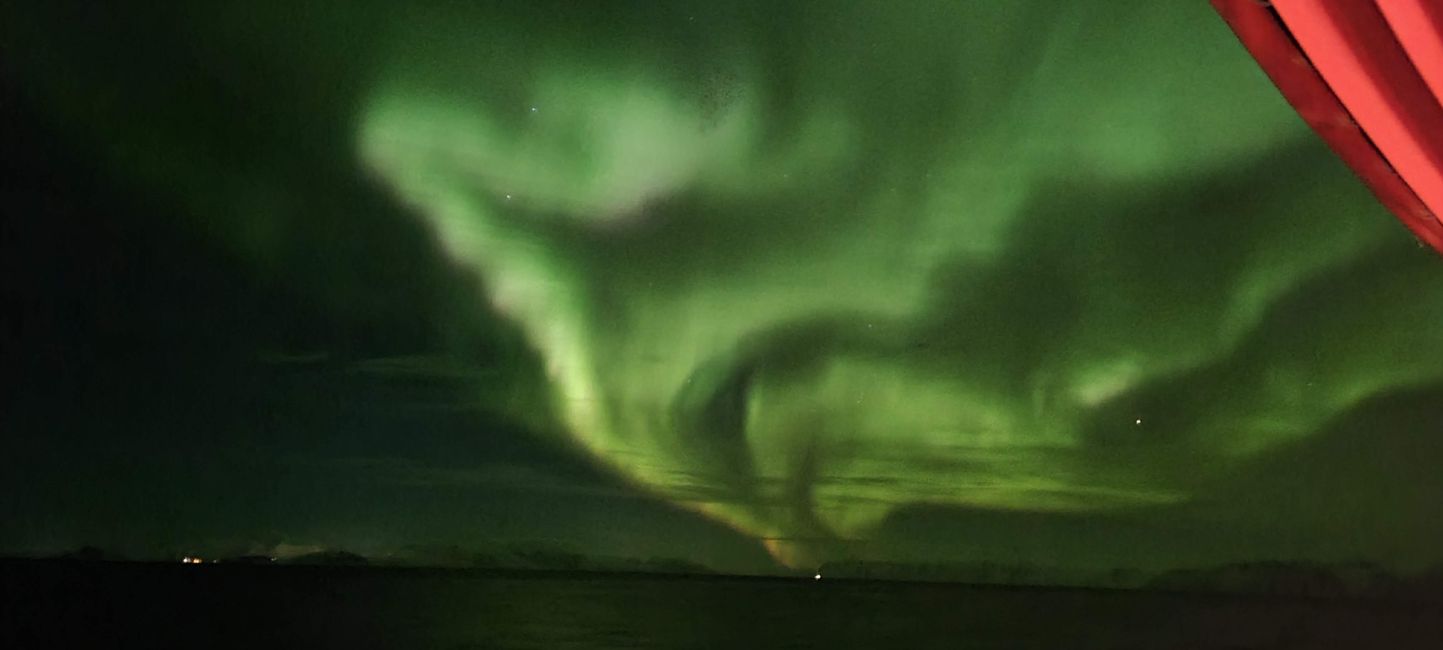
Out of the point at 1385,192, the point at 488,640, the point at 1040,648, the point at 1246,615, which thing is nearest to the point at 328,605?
→ the point at 488,640

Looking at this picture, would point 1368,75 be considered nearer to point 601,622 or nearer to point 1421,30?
point 1421,30

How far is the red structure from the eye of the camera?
12.0ft

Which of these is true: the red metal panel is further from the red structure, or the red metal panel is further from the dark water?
the dark water

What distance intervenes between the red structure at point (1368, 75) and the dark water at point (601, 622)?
22.5 metres

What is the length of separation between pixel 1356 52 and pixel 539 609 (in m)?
50.2

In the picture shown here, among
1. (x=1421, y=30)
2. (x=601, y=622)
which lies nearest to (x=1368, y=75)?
(x=1421, y=30)

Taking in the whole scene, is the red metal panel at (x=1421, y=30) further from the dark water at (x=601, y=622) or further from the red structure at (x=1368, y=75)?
the dark water at (x=601, y=622)

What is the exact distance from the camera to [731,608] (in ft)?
195

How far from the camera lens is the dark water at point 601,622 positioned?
27.4 meters

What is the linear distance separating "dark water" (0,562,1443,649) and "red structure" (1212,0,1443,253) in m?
22.5

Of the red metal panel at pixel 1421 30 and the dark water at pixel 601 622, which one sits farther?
the dark water at pixel 601 622

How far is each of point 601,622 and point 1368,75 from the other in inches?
1609

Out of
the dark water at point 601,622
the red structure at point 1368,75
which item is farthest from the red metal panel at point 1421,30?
the dark water at point 601,622

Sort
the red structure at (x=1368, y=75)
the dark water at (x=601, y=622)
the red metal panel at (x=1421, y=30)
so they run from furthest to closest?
the dark water at (x=601, y=622) < the red structure at (x=1368, y=75) < the red metal panel at (x=1421, y=30)
